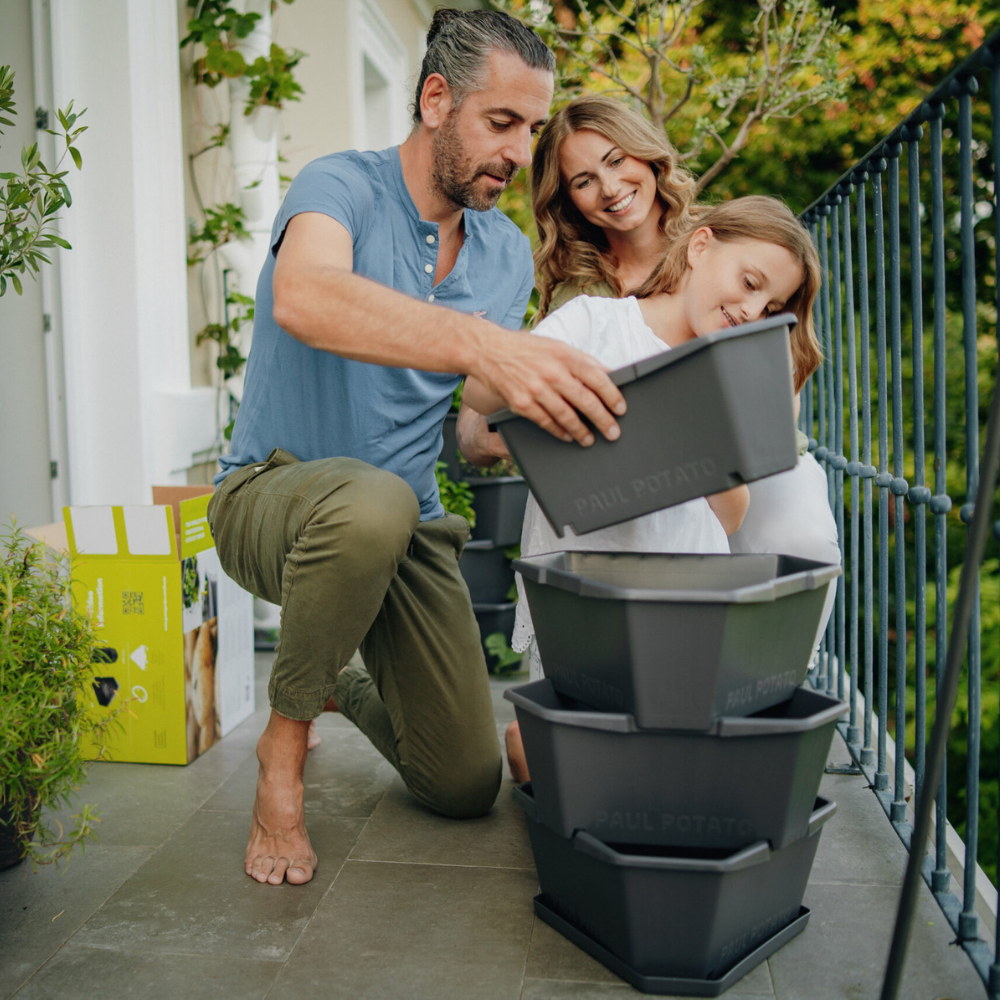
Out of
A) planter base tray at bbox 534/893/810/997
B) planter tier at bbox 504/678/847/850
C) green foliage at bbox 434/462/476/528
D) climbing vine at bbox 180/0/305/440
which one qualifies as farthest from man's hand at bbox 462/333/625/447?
climbing vine at bbox 180/0/305/440

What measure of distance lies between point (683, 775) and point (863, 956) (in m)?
0.41

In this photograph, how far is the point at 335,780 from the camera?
2002mm

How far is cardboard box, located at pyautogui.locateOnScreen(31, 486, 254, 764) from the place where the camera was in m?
2.00

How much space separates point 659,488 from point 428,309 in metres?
0.40

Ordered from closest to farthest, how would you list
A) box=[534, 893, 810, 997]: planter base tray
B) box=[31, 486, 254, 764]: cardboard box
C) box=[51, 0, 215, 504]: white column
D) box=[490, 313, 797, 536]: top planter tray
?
box=[490, 313, 797, 536]: top planter tray < box=[534, 893, 810, 997]: planter base tray < box=[31, 486, 254, 764]: cardboard box < box=[51, 0, 215, 504]: white column

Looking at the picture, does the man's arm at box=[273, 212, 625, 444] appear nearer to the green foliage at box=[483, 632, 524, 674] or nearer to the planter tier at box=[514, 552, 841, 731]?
the planter tier at box=[514, 552, 841, 731]

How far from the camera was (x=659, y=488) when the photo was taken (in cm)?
119

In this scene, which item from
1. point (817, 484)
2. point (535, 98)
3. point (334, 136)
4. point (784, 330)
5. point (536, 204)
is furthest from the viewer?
point (334, 136)

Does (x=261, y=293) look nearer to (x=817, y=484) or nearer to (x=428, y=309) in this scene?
(x=428, y=309)

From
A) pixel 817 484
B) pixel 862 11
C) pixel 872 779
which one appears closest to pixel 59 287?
pixel 817 484

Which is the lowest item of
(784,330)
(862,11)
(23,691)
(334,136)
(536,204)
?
(23,691)

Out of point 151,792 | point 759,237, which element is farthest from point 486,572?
point 759,237

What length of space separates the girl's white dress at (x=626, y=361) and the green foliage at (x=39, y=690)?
0.77m

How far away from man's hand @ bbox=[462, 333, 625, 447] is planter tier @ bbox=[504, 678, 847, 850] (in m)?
0.36
